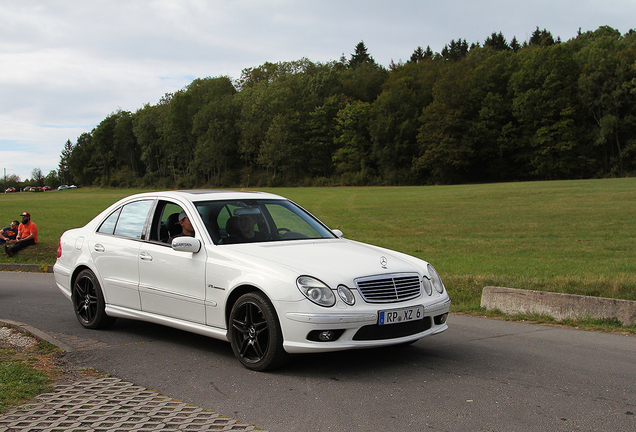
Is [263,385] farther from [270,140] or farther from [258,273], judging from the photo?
[270,140]

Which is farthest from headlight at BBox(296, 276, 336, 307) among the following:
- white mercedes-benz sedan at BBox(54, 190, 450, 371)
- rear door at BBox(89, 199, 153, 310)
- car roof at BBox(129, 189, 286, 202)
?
rear door at BBox(89, 199, 153, 310)

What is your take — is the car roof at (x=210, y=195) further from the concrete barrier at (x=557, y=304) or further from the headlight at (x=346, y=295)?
the concrete barrier at (x=557, y=304)

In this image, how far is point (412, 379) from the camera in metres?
5.32

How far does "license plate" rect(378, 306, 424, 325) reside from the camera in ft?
17.4

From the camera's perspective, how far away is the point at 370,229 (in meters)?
26.2

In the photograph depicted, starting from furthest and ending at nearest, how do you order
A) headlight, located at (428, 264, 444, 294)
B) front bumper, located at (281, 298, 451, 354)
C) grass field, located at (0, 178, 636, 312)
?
grass field, located at (0, 178, 636, 312) → headlight, located at (428, 264, 444, 294) → front bumper, located at (281, 298, 451, 354)

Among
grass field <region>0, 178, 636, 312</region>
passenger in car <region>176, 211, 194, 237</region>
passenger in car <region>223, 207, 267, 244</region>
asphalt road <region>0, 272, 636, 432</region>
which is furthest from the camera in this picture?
grass field <region>0, 178, 636, 312</region>

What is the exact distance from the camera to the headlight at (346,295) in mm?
5262

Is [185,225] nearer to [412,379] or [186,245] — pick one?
[186,245]

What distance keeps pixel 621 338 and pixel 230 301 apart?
458 centimetres

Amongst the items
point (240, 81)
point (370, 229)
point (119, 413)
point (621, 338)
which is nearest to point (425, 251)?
point (370, 229)

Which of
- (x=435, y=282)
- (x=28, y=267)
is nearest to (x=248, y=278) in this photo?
(x=435, y=282)

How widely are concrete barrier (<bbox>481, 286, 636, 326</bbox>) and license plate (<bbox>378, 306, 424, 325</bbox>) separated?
364 centimetres

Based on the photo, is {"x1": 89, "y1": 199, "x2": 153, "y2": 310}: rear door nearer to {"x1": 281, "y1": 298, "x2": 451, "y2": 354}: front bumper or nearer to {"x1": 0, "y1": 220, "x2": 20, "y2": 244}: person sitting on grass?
{"x1": 281, "y1": 298, "x2": 451, "y2": 354}: front bumper
